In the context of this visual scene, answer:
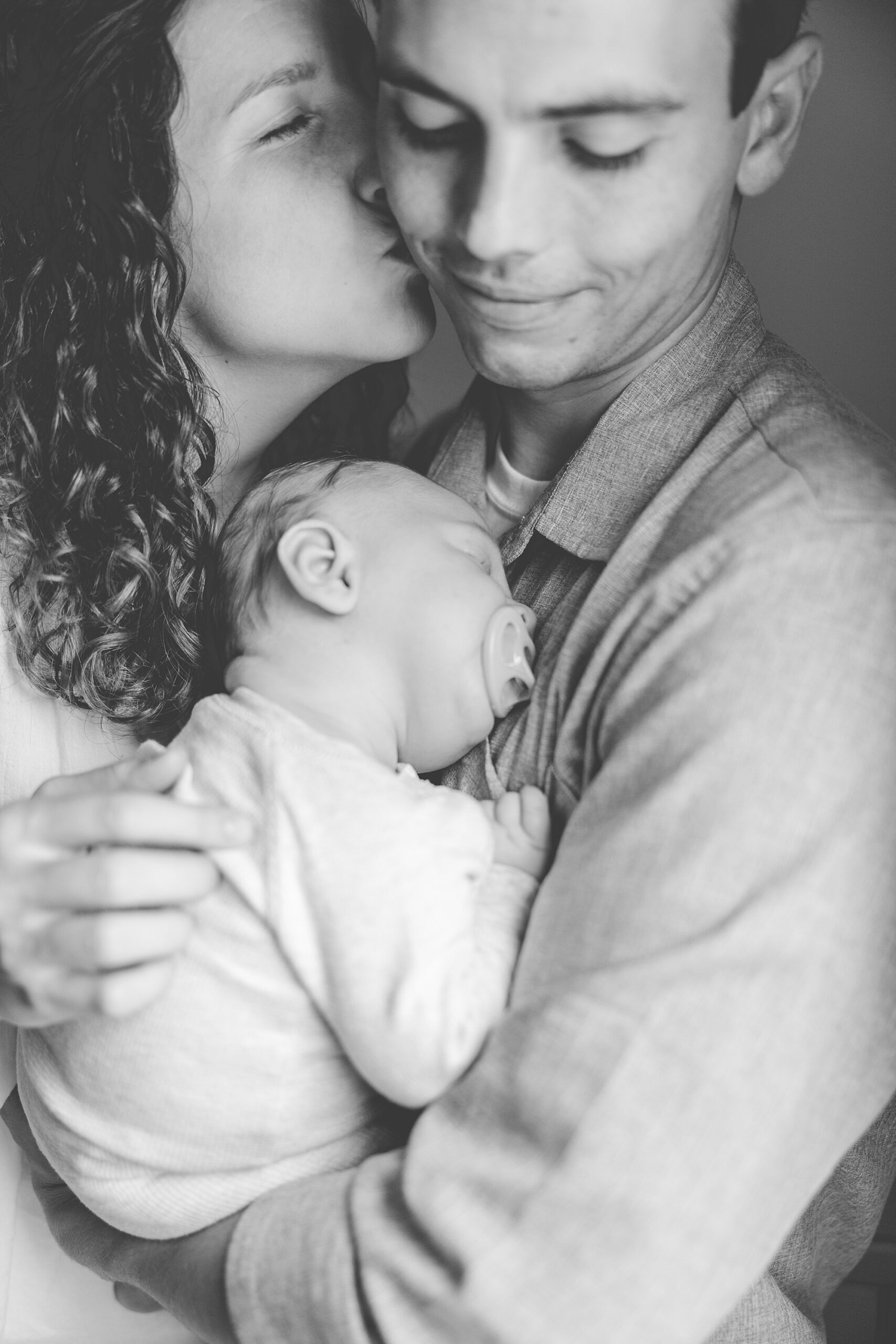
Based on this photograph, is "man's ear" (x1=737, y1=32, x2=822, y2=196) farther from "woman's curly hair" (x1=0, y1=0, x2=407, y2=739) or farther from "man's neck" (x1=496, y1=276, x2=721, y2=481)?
"woman's curly hair" (x1=0, y1=0, x2=407, y2=739)

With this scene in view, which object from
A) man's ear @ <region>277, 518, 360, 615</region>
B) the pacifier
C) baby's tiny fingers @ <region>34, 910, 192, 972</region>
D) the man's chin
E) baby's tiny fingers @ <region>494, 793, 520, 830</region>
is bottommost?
baby's tiny fingers @ <region>34, 910, 192, 972</region>

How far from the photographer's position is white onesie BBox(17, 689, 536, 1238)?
991mm

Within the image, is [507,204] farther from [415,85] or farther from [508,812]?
[508,812]

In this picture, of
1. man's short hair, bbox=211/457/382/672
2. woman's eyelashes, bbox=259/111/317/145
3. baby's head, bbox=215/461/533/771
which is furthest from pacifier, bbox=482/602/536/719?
woman's eyelashes, bbox=259/111/317/145

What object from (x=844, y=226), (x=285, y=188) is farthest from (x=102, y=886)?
(x=844, y=226)

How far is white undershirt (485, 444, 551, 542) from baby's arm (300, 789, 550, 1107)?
515 mm

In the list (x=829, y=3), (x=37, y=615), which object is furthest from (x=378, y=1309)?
(x=829, y=3)

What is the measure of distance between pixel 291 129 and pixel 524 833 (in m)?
0.86

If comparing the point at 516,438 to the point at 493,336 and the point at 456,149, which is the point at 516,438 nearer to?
the point at 493,336

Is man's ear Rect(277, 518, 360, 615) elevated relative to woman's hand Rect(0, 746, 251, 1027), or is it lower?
elevated

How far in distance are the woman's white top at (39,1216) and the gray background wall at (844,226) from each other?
1162 millimetres

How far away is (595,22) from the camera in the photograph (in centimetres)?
98

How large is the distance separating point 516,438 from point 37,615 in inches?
22.8

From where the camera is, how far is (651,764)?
94 centimetres
